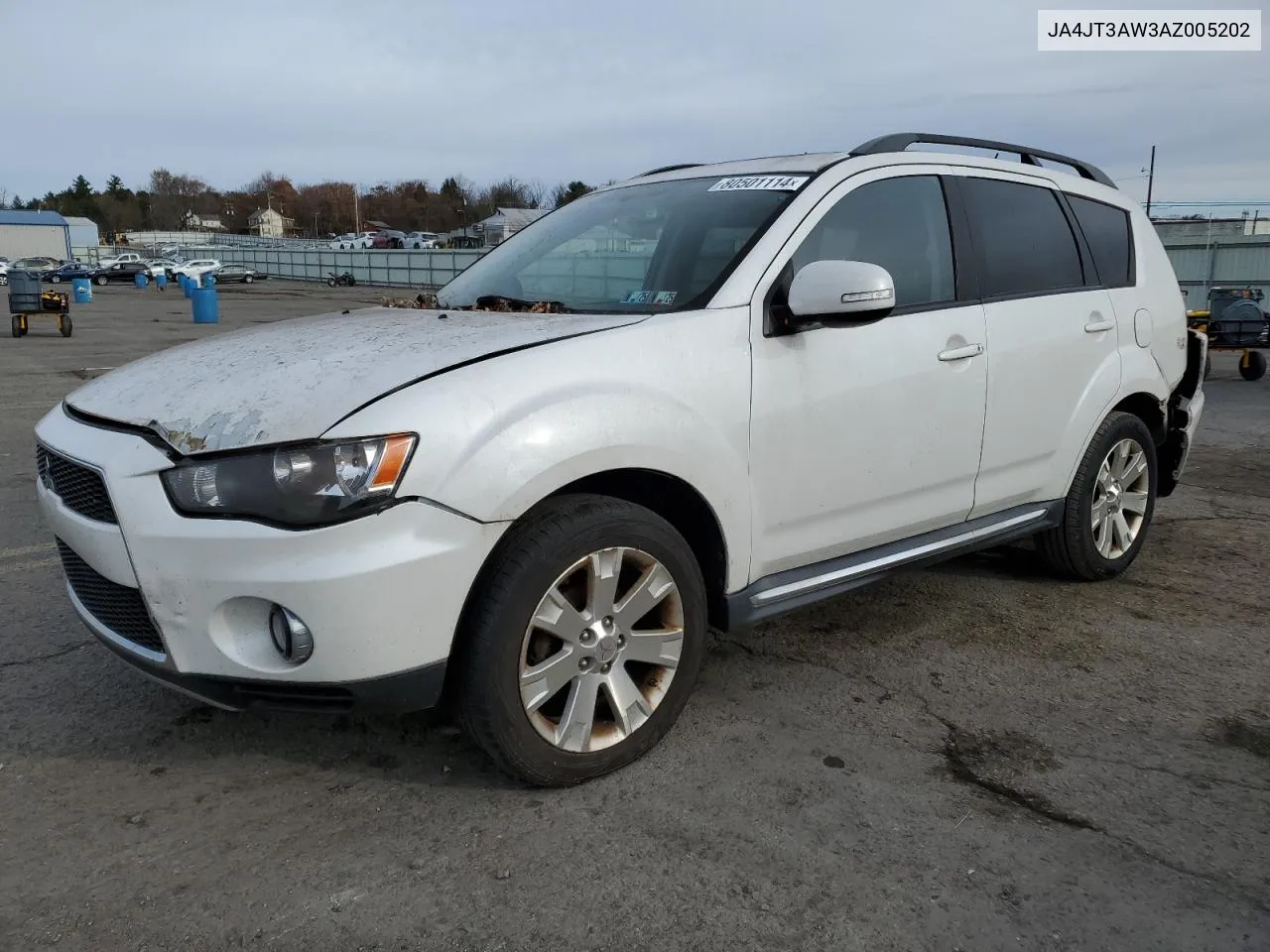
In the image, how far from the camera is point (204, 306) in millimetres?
23781

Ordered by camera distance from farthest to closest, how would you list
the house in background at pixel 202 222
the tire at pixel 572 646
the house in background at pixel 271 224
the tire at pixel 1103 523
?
the house in background at pixel 271 224 → the house in background at pixel 202 222 → the tire at pixel 1103 523 → the tire at pixel 572 646

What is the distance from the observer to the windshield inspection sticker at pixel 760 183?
3.46 metres

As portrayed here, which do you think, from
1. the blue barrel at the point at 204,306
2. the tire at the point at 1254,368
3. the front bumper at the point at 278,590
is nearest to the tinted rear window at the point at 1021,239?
the front bumper at the point at 278,590

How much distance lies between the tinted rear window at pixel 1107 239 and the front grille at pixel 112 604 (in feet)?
12.9

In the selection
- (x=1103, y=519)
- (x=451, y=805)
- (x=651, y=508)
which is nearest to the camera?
(x=451, y=805)

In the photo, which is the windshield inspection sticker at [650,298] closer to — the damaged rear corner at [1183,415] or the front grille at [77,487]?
the front grille at [77,487]

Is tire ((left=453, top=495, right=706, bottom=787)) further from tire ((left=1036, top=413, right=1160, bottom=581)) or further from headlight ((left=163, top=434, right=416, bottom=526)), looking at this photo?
tire ((left=1036, top=413, right=1160, bottom=581))

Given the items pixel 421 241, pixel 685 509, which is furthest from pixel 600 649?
pixel 421 241

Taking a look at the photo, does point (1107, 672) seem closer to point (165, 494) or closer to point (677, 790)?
point (677, 790)

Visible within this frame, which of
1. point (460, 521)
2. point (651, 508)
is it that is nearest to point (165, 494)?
point (460, 521)

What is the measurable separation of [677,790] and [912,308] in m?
1.83

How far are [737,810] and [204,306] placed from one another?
23.8 metres

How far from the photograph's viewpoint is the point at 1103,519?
182 inches

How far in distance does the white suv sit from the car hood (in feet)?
0.04
